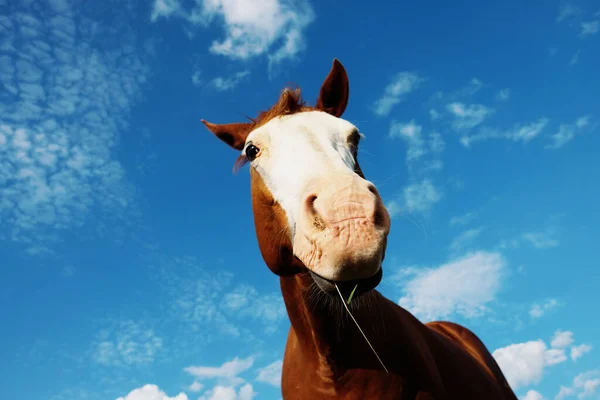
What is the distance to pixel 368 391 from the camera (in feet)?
10.3

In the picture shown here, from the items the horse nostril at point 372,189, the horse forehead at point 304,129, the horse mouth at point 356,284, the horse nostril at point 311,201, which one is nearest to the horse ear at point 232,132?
the horse forehead at point 304,129

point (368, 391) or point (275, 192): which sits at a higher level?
point (275, 192)

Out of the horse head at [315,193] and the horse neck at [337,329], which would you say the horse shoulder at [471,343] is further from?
the horse head at [315,193]

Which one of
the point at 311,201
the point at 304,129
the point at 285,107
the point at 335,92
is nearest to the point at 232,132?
the point at 285,107

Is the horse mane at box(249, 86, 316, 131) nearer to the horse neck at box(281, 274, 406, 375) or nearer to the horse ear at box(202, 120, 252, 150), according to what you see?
the horse ear at box(202, 120, 252, 150)

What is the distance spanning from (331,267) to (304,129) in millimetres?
1555

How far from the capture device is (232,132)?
467 cm

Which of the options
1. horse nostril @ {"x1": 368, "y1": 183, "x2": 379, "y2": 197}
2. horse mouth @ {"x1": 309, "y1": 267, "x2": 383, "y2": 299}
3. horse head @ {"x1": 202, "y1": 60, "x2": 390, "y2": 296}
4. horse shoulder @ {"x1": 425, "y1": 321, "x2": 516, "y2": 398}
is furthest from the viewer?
horse shoulder @ {"x1": 425, "y1": 321, "x2": 516, "y2": 398}

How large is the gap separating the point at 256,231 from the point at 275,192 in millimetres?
516

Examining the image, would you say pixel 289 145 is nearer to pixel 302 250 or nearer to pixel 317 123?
pixel 317 123

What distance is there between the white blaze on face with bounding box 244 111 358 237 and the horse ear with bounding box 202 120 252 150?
74cm

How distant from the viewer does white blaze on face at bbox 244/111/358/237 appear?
119 inches

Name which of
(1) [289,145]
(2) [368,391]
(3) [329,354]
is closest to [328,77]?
(1) [289,145]

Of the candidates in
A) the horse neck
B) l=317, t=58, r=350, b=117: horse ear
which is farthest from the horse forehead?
the horse neck
